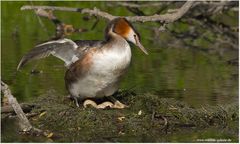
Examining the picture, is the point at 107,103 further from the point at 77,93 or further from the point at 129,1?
the point at 129,1

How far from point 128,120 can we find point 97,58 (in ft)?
2.74

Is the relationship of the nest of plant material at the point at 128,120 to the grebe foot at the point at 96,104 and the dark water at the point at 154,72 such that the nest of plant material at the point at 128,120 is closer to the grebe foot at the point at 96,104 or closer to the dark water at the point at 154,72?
the grebe foot at the point at 96,104

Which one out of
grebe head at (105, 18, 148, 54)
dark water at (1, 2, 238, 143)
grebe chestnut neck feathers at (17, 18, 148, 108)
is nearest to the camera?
grebe chestnut neck feathers at (17, 18, 148, 108)

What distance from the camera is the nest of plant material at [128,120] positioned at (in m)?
7.61

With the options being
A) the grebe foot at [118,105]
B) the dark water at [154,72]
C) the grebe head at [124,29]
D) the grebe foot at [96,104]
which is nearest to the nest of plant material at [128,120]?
the grebe foot at [118,105]

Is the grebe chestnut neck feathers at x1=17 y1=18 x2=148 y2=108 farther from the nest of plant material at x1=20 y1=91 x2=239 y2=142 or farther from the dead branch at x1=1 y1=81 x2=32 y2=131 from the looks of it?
the dead branch at x1=1 y1=81 x2=32 y2=131

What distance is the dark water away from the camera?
10.3 m

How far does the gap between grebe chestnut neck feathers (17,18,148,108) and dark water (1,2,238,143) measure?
2.85 feet

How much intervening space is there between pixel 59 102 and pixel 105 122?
1.03 m

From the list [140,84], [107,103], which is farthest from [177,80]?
[107,103]

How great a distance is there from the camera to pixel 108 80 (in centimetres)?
845

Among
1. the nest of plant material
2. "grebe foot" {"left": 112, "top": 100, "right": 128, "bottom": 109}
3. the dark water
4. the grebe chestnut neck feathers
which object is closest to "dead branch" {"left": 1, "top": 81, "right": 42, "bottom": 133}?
the nest of plant material

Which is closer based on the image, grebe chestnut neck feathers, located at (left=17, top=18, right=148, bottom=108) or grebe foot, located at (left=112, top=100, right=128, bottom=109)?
grebe chestnut neck feathers, located at (left=17, top=18, right=148, bottom=108)

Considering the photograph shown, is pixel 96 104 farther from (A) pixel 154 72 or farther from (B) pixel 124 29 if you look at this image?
(A) pixel 154 72
